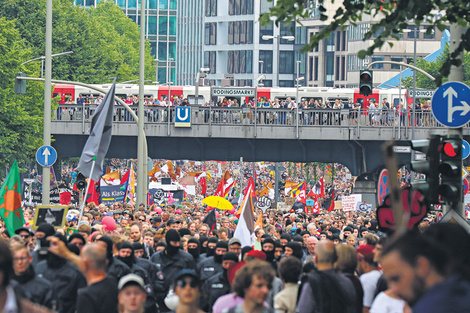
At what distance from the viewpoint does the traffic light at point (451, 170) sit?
11.8 metres

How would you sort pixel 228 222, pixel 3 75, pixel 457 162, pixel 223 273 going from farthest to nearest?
pixel 3 75, pixel 228 222, pixel 457 162, pixel 223 273

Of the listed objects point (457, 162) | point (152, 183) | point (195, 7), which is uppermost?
point (195, 7)

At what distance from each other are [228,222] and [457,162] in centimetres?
1379

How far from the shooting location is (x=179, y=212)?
3061cm

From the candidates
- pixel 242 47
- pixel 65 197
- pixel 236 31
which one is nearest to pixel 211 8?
pixel 236 31

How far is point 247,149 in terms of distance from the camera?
5297cm

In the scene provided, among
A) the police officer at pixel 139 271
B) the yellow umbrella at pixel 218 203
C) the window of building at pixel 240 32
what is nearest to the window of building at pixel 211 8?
the window of building at pixel 240 32

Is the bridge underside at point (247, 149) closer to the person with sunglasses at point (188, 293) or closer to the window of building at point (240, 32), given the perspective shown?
the person with sunglasses at point (188, 293)

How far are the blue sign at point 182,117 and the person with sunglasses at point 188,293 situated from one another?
42343 mm

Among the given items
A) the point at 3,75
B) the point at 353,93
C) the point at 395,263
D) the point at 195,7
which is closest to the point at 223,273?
the point at 395,263

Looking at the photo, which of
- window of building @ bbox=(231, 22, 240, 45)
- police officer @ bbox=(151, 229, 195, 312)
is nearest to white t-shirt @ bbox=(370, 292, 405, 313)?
police officer @ bbox=(151, 229, 195, 312)

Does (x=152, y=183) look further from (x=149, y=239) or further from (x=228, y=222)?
(x=149, y=239)

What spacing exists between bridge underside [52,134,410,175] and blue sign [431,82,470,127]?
37867 mm

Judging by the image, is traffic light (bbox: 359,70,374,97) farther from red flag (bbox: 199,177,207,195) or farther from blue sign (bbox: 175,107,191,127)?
red flag (bbox: 199,177,207,195)
